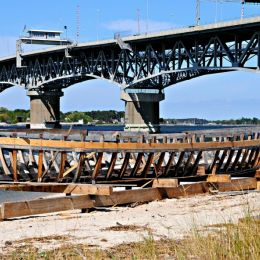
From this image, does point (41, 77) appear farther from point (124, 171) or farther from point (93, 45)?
point (124, 171)

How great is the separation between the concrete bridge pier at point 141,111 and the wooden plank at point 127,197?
6925cm

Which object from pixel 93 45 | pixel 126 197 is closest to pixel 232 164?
pixel 126 197

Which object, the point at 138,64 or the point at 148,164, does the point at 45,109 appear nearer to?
the point at 138,64

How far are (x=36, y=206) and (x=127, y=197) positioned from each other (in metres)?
3.23

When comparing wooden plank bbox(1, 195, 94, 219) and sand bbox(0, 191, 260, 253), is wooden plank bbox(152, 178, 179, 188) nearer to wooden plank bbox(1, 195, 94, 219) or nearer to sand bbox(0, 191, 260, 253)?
sand bbox(0, 191, 260, 253)

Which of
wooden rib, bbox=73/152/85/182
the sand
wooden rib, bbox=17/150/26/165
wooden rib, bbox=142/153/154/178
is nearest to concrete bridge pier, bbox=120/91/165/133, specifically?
wooden rib, bbox=17/150/26/165

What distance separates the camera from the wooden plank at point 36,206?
14.7 meters

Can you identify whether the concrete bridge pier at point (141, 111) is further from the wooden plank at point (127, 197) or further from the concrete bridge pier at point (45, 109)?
the wooden plank at point (127, 197)

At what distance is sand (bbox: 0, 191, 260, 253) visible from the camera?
444 inches

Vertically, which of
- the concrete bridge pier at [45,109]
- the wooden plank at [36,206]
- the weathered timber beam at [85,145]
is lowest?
the concrete bridge pier at [45,109]

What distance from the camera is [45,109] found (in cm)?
11744

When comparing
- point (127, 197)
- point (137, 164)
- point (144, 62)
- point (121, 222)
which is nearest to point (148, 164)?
point (137, 164)

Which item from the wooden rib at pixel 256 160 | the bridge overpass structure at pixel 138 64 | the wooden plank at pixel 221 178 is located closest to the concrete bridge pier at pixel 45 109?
the bridge overpass structure at pixel 138 64

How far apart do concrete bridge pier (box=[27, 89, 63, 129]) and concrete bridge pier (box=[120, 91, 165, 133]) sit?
98.9 ft
